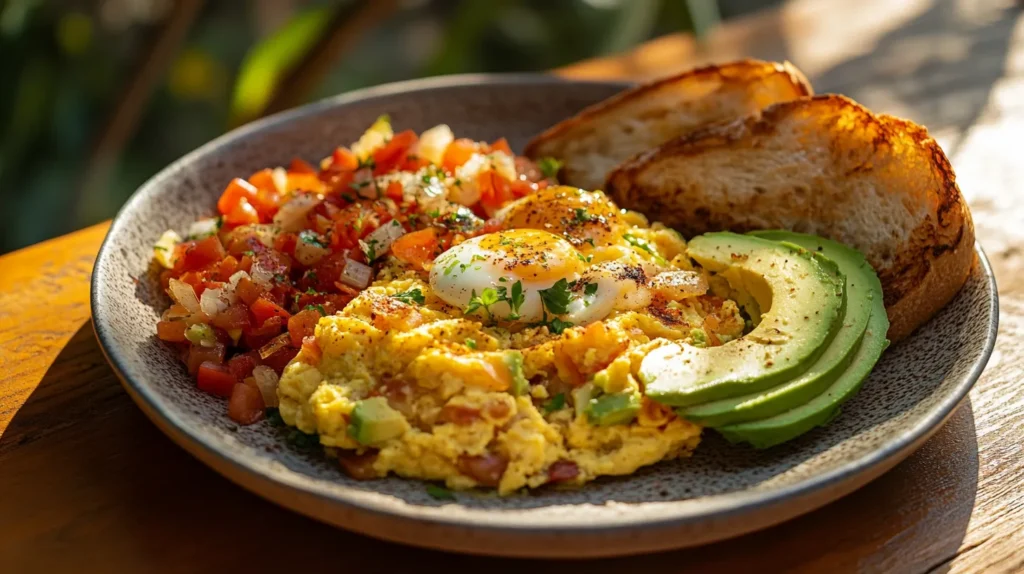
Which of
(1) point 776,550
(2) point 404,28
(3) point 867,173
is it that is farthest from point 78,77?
(1) point 776,550

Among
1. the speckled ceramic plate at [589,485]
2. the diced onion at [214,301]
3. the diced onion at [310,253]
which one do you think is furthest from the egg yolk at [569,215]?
the diced onion at [214,301]

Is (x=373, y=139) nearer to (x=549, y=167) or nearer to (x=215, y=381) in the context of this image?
(x=549, y=167)

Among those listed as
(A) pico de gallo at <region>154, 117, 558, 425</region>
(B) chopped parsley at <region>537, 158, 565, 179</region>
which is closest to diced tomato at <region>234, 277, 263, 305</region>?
(A) pico de gallo at <region>154, 117, 558, 425</region>

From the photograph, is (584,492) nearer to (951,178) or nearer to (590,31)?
(951,178)

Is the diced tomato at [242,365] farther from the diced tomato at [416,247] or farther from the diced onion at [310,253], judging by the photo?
the diced tomato at [416,247]

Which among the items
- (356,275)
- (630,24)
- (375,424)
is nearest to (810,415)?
(375,424)
